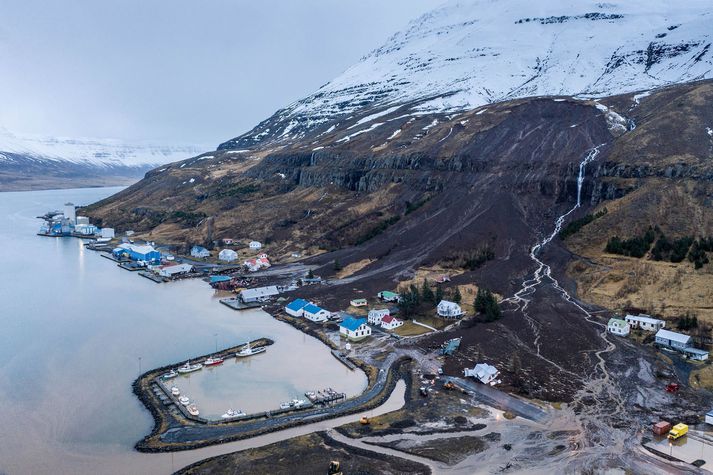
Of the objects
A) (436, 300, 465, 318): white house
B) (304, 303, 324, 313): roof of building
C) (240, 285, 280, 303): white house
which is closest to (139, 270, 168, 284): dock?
(240, 285, 280, 303): white house

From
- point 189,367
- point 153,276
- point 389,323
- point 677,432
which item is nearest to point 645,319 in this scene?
point 677,432


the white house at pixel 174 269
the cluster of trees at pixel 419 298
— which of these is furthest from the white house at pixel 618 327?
the white house at pixel 174 269

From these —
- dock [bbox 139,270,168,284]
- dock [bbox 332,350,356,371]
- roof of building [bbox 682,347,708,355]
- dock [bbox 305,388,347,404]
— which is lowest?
dock [bbox 305,388,347,404]

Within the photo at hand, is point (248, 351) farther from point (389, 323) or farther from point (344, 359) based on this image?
point (389, 323)

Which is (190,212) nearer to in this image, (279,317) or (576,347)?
(279,317)

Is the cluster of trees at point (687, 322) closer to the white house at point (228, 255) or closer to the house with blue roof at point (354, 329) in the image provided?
the house with blue roof at point (354, 329)

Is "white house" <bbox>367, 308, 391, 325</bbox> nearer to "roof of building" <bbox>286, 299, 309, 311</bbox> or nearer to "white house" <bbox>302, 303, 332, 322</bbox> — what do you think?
"white house" <bbox>302, 303, 332, 322</bbox>
